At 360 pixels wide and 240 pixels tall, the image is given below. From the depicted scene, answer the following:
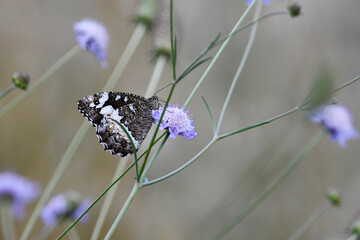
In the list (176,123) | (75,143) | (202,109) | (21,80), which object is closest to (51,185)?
(75,143)

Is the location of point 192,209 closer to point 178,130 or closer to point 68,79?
point 68,79

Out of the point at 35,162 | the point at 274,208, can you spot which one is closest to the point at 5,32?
the point at 35,162

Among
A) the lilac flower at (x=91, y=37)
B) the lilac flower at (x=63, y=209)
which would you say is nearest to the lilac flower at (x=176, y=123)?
the lilac flower at (x=91, y=37)

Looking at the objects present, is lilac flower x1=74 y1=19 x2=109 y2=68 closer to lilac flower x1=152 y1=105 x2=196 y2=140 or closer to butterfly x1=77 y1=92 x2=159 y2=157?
butterfly x1=77 y1=92 x2=159 y2=157

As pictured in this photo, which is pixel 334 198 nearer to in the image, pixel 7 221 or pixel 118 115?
pixel 118 115

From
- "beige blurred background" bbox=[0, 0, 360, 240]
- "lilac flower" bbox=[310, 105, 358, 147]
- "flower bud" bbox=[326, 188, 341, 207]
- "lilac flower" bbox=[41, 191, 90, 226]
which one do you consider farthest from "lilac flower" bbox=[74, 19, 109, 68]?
"beige blurred background" bbox=[0, 0, 360, 240]

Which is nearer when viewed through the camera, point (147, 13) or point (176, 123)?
point (176, 123)
